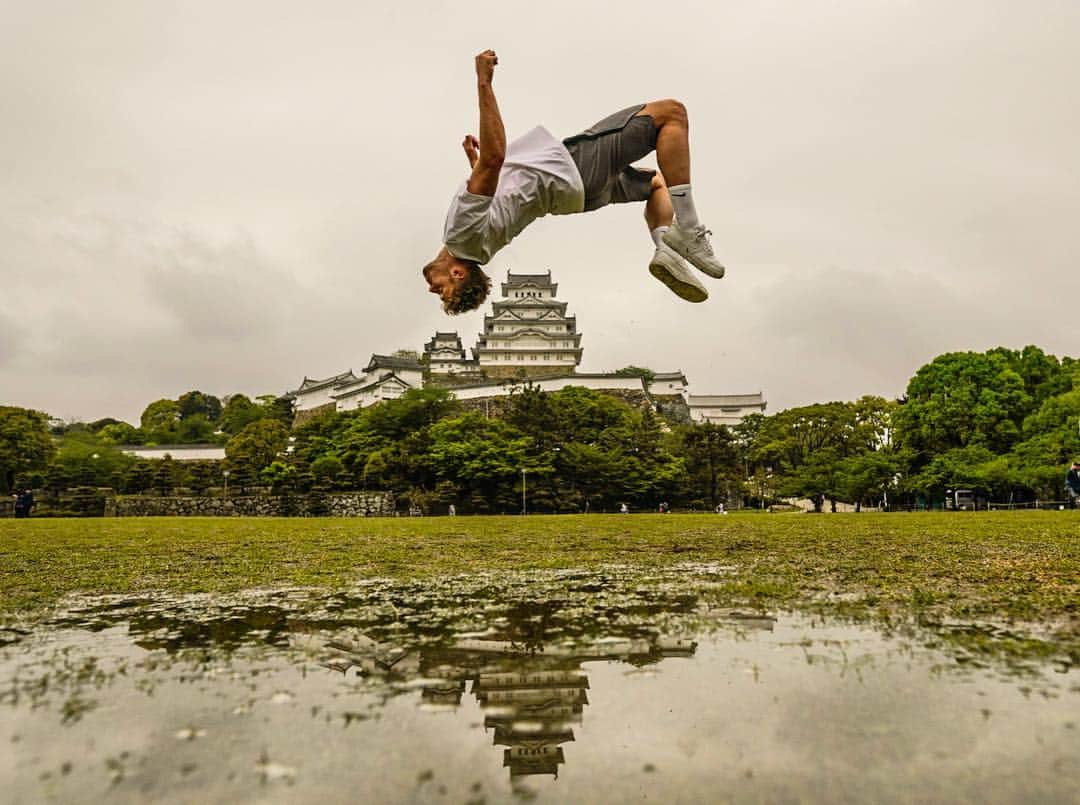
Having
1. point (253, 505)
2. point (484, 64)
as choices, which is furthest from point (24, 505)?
point (484, 64)

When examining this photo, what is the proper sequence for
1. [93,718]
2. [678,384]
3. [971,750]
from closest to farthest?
[971,750]
[93,718]
[678,384]

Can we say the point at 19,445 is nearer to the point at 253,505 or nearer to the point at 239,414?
the point at 253,505

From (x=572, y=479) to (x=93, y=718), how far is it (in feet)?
99.7

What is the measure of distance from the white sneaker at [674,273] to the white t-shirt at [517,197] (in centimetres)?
40

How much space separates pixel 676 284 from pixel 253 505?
2939cm

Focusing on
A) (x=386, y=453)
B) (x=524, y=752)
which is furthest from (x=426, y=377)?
(x=524, y=752)

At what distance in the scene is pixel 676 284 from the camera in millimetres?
3359

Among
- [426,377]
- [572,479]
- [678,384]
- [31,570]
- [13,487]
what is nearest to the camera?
[31,570]

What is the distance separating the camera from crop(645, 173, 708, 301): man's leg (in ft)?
10.7

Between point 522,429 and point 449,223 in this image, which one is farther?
point 522,429

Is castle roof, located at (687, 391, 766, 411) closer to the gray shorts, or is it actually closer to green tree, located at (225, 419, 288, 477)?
green tree, located at (225, 419, 288, 477)

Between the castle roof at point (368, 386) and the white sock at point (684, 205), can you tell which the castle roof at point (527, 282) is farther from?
the white sock at point (684, 205)

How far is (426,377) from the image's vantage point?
57031mm

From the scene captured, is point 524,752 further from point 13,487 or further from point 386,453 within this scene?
point 13,487
